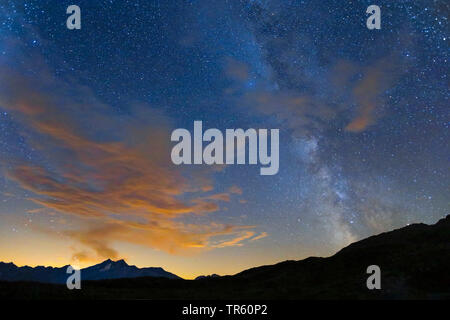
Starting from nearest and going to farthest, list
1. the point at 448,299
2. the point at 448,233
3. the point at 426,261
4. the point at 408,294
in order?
the point at 448,299
the point at 408,294
the point at 426,261
the point at 448,233

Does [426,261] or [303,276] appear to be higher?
[426,261]

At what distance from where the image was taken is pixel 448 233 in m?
68.4

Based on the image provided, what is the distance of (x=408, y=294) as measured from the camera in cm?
3234

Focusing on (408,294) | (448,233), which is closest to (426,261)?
(408,294)
